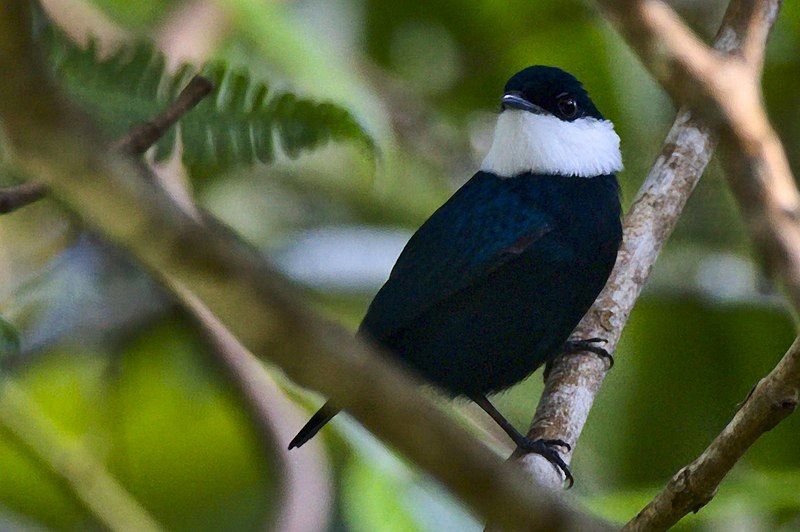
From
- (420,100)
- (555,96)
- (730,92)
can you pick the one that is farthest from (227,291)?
(420,100)

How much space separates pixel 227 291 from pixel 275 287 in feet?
0.08

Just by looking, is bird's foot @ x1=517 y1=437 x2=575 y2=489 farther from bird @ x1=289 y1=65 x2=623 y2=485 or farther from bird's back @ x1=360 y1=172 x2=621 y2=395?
bird's back @ x1=360 y1=172 x2=621 y2=395

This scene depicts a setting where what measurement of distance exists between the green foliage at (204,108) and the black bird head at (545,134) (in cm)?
92

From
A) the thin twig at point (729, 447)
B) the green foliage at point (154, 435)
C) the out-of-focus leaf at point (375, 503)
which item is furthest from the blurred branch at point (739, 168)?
the green foliage at point (154, 435)

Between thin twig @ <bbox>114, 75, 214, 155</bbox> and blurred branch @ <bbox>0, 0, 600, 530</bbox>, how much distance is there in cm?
36

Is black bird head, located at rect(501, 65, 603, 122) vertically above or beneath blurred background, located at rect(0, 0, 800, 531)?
above

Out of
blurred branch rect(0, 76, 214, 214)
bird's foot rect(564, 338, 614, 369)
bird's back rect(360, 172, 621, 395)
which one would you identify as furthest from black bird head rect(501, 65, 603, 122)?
blurred branch rect(0, 76, 214, 214)

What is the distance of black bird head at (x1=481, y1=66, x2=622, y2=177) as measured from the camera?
2725mm

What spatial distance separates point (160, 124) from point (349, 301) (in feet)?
8.43

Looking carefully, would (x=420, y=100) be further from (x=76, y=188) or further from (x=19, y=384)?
(x=76, y=188)

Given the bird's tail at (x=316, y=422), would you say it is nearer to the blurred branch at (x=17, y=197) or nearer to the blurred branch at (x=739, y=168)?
the blurred branch at (x=739, y=168)

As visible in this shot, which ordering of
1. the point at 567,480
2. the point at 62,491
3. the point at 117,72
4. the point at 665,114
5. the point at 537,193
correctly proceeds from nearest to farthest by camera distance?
1. the point at 117,72
2. the point at 567,480
3. the point at 537,193
4. the point at 62,491
5. the point at 665,114

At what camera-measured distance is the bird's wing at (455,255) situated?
8.31ft

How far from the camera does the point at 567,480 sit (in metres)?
2.43
